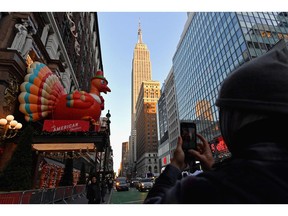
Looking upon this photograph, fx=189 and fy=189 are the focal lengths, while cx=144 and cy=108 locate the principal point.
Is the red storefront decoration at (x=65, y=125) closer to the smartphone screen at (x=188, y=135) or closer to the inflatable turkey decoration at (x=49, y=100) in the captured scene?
the inflatable turkey decoration at (x=49, y=100)

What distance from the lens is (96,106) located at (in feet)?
37.1

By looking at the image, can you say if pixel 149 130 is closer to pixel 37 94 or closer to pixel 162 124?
pixel 162 124

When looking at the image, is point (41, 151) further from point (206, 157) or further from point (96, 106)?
point (206, 157)

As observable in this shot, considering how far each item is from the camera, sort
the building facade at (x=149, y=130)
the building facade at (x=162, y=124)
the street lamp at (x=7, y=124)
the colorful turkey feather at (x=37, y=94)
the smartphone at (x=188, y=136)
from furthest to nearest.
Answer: the building facade at (x=149, y=130) < the building facade at (x=162, y=124) < the colorful turkey feather at (x=37, y=94) < the street lamp at (x=7, y=124) < the smartphone at (x=188, y=136)

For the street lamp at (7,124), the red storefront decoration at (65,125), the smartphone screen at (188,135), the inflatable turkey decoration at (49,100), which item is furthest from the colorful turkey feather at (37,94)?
the smartphone screen at (188,135)

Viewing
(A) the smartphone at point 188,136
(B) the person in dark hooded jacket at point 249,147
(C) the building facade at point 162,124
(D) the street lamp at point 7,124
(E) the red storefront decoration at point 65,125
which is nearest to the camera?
(B) the person in dark hooded jacket at point 249,147

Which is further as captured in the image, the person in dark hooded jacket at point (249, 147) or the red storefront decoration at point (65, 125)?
the red storefront decoration at point (65, 125)

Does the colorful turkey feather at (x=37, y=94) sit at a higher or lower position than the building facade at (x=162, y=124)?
lower

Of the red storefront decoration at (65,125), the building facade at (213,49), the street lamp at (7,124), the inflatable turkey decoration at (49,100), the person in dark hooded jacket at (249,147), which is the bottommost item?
the person in dark hooded jacket at (249,147)

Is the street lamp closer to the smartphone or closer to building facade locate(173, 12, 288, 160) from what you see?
the smartphone

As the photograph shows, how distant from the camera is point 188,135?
1.80 metres

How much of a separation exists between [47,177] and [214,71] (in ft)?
115

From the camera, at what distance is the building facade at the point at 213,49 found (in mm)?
31062

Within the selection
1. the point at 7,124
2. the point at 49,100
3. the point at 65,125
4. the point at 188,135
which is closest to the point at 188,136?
the point at 188,135
